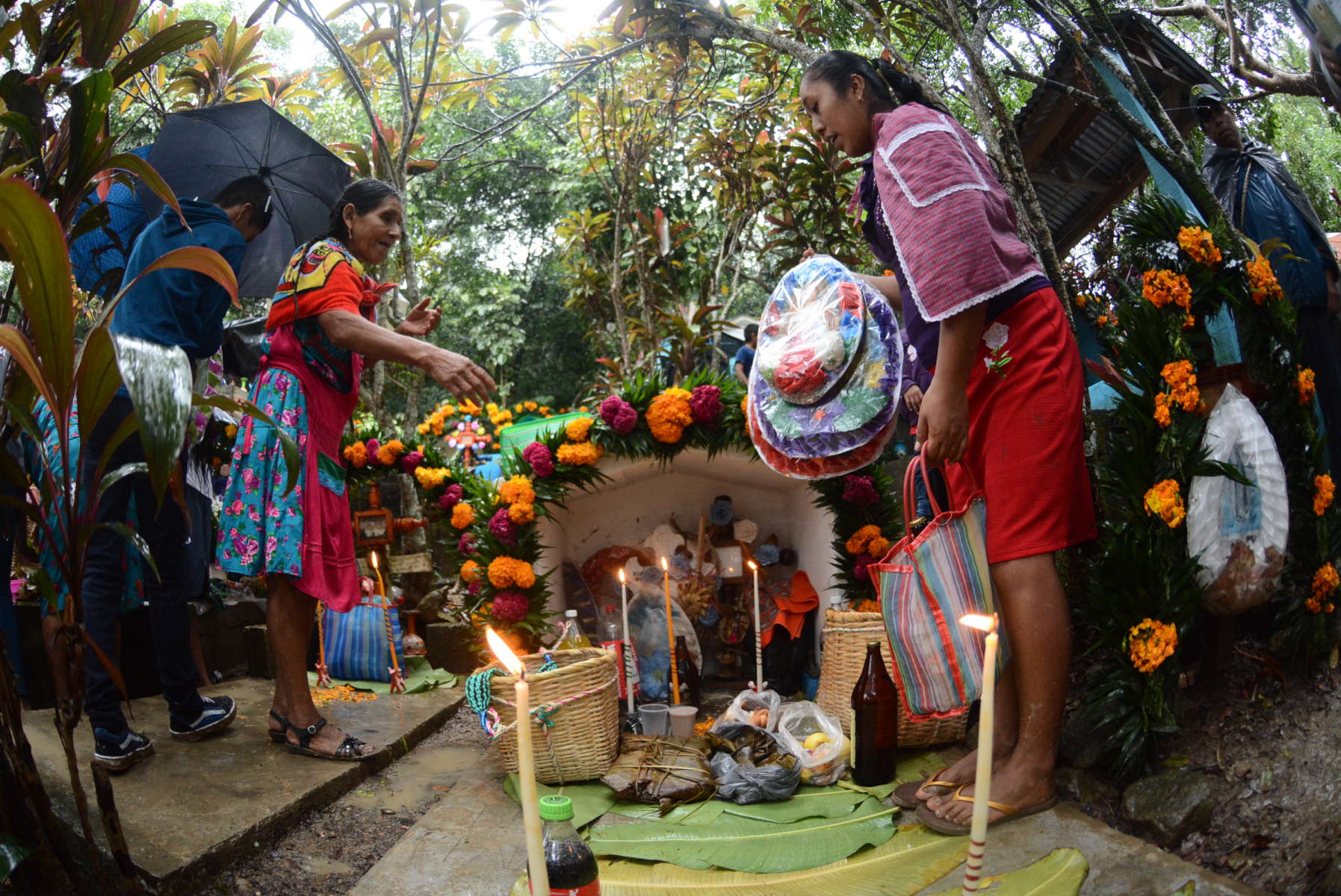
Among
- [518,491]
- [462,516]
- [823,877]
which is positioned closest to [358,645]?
[462,516]

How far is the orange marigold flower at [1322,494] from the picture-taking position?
8.13ft

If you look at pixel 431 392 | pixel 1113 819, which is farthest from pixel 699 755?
pixel 431 392

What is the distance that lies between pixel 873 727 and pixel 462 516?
2.34m

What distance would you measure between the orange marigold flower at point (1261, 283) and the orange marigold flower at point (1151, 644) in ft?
3.33

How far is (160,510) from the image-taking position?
8.39 ft

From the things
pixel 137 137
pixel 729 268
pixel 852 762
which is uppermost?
pixel 137 137

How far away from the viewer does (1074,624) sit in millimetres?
3531

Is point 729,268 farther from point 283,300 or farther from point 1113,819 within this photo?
point 1113,819

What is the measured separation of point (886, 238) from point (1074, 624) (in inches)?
71.5

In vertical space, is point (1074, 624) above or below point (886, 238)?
below

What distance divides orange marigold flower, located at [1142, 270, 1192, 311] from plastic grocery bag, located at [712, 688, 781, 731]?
1.82 m

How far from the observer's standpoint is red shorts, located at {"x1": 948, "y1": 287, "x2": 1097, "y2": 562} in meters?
2.26

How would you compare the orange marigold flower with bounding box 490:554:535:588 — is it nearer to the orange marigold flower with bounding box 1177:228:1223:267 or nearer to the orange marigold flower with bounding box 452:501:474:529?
the orange marigold flower with bounding box 452:501:474:529

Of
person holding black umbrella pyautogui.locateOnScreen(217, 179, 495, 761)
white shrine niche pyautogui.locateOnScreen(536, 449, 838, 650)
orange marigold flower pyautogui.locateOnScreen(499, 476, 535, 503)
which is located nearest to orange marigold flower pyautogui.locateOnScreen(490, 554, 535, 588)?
orange marigold flower pyautogui.locateOnScreen(499, 476, 535, 503)
